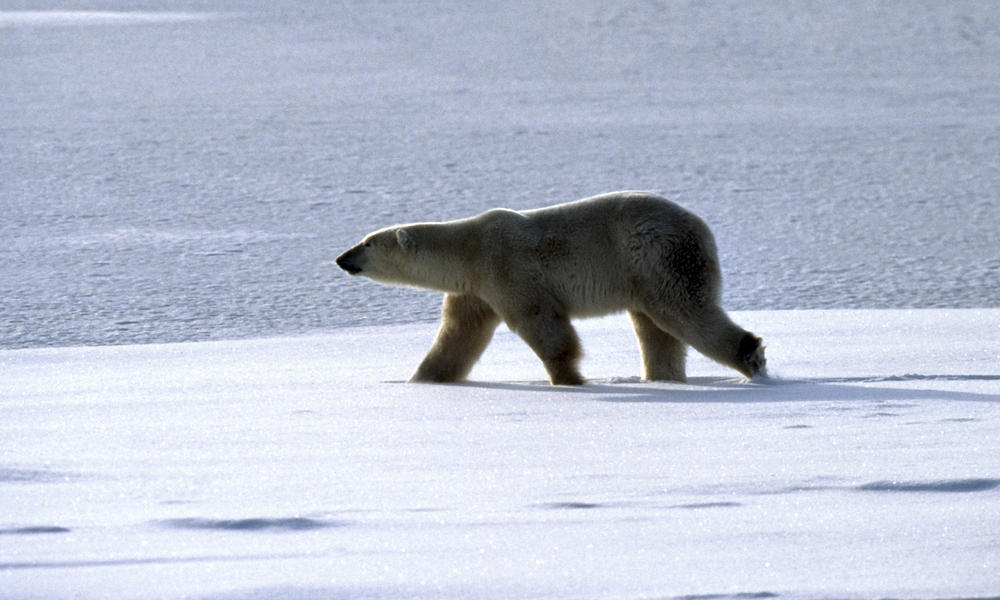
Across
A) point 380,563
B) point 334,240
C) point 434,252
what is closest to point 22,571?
point 380,563

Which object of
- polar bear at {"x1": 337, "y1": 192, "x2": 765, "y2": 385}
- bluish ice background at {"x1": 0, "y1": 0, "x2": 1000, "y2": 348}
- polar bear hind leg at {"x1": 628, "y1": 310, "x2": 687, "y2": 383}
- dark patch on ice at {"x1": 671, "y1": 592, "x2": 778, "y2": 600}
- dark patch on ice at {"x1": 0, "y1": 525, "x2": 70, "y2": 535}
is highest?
bluish ice background at {"x1": 0, "y1": 0, "x2": 1000, "y2": 348}

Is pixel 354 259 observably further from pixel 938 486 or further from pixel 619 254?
pixel 938 486

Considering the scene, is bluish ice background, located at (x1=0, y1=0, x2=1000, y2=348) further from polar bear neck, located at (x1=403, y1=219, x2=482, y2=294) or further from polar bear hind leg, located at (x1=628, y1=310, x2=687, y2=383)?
polar bear hind leg, located at (x1=628, y1=310, x2=687, y2=383)

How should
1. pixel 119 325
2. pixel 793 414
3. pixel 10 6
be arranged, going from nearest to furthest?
pixel 793 414 < pixel 119 325 < pixel 10 6

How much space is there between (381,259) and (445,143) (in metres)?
4.49

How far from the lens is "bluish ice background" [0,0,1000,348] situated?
5.53m

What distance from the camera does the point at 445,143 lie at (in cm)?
853

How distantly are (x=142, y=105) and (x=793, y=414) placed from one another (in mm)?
7509

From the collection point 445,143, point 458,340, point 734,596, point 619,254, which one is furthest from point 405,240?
point 445,143

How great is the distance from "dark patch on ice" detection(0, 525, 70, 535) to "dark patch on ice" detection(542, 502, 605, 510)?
71 centimetres

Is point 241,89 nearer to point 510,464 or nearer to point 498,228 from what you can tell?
point 498,228

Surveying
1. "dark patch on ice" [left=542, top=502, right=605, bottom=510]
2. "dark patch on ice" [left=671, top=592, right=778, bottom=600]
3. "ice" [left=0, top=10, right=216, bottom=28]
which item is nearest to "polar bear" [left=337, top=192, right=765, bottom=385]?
"dark patch on ice" [left=542, top=502, right=605, bottom=510]

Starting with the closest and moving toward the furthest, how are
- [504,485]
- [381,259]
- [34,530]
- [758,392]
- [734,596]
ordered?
1. [734,596]
2. [34,530]
3. [504,485]
4. [758,392]
5. [381,259]

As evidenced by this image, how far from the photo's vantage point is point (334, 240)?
6355 millimetres
